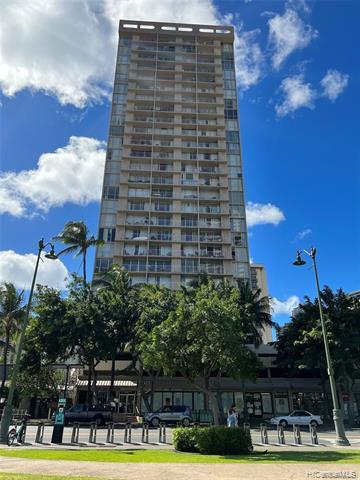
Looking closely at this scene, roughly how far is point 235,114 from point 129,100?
18690mm

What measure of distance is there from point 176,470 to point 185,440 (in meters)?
5.47

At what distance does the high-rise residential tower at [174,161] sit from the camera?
57.1 meters

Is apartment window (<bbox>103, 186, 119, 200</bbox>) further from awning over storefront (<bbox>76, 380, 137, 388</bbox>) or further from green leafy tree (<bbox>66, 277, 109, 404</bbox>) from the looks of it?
awning over storefront (<bbox>76, 380, 137, 388</bbox>)

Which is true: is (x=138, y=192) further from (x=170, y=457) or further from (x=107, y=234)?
(x=170, y=457)

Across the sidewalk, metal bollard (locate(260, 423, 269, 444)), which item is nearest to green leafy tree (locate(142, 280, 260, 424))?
metal bollard (locate(260, 423, 269, 444))

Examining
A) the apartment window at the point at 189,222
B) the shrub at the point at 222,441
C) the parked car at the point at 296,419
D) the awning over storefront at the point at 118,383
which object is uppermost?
the apartment window at the point at 189,222

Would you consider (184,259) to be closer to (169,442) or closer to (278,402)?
(278,402)

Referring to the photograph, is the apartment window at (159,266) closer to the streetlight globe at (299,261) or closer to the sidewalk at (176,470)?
the streetlight globe at (299,261)

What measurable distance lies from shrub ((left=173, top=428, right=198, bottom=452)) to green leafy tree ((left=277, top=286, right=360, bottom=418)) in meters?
20.7

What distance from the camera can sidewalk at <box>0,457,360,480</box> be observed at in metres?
9.44

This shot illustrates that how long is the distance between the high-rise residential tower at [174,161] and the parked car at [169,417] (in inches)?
968

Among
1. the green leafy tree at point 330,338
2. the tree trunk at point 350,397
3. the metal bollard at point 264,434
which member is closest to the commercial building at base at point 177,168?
the green leafy tree at point 330,338

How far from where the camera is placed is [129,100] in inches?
2667

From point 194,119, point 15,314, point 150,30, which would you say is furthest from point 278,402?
point 150,30
